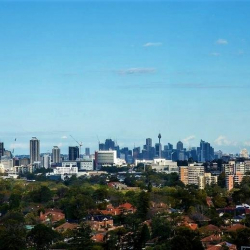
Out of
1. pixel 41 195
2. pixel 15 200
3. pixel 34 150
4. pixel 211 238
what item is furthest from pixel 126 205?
pixel 34 150

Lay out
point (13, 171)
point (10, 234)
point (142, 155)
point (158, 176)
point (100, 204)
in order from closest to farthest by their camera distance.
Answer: point (10, 234) → point (100, 204) → point (158, 176) → point (13, 171) → point (142, 155)

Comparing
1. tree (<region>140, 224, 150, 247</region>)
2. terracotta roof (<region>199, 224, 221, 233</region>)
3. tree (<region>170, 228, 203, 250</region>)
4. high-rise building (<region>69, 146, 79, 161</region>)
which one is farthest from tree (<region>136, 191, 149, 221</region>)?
high-rise building (<region>69, 146, 79, 161</region>)

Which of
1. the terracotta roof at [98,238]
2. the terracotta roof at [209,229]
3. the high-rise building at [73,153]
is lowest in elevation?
the terracotta roof at [98,238]

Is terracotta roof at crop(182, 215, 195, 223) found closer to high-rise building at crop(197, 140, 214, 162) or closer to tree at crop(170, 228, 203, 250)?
tree at crop(170, 228, 203, 250)

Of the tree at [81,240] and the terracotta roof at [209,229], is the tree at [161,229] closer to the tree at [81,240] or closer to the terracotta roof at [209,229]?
the terracotta roof at [209,229]

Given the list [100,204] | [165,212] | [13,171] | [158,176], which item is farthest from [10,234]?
[13,171]

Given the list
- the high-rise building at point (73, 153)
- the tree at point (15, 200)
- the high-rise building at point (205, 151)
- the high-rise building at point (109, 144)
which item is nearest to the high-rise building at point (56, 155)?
the high-rise building at point (73, 153)

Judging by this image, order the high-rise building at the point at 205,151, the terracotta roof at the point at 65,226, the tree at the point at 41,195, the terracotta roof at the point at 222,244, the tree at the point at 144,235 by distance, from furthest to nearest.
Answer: the high-rise building at the point at 205,151, the tree at the point at 41,195, the terracotta roof at the point at 65,226, the tree at the point at 144,235, the terracotta roof at the point at 222,244

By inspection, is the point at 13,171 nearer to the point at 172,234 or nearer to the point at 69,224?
the point at 69,224
